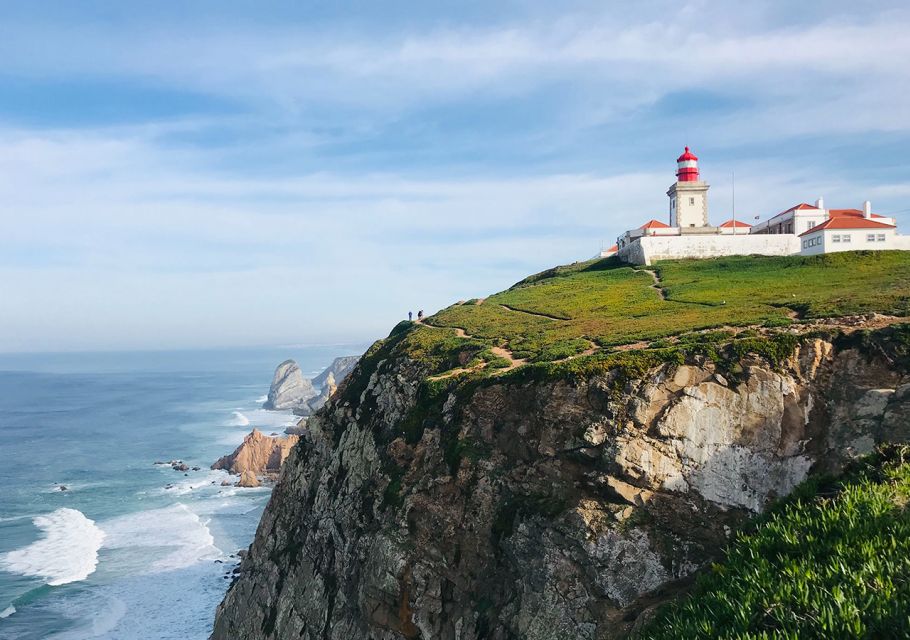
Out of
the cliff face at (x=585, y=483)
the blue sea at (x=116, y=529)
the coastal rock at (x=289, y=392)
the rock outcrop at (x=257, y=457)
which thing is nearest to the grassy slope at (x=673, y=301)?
the cliff face at (x=585, y=483)

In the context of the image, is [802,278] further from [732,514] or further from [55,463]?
[55,463]

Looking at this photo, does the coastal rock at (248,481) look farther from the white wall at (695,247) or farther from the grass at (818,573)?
the grass at (818,573)

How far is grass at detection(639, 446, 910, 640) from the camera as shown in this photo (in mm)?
8773

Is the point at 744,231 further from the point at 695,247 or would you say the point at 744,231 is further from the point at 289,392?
the point at 289,392

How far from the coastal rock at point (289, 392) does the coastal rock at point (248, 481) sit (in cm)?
7476

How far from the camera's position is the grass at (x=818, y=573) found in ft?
28.8

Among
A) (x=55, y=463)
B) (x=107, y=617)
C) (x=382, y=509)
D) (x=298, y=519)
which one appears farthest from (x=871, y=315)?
(x=55, y=463)

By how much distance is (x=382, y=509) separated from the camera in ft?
90.3

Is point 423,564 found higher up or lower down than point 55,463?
higher up

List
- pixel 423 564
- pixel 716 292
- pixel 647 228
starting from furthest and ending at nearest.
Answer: pixel 647 228, pixel 716 292, pixel 423 564

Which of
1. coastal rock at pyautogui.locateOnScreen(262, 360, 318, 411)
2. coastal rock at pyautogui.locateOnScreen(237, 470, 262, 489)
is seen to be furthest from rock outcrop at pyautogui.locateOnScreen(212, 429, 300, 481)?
coastal rock at pyautogui.locateOnScreen(262, 360, 318, 411)

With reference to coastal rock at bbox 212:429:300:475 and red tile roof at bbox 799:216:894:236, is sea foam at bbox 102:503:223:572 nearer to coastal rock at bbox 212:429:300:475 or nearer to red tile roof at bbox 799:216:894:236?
coastal rock at bbox 212:429:300:475

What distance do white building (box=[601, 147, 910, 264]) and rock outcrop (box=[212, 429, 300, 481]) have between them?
53861 mm

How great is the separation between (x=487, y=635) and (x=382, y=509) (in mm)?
8093
